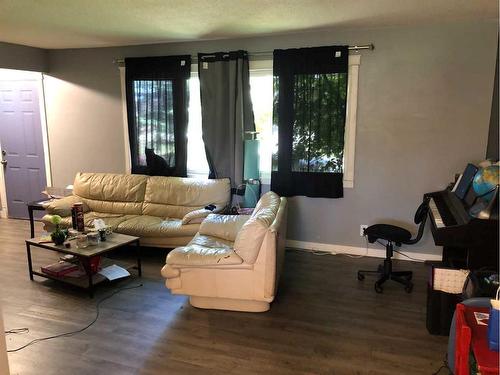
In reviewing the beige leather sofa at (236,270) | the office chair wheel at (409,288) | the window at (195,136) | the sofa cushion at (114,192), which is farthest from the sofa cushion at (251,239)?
the sofa cushion at (114,192)

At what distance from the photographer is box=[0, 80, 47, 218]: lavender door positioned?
5.49 m

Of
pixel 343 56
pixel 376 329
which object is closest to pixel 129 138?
pixel 343 56

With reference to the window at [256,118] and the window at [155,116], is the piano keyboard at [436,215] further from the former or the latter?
the window at [155,116]

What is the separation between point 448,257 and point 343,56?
2168mm

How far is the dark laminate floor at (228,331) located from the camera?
2.42 meters

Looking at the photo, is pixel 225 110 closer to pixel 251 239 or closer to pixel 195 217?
pixel 195 217

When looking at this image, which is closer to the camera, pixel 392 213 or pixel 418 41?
pixel 418 41

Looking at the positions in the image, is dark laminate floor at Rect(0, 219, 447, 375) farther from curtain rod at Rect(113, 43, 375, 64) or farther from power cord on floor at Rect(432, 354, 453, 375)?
curtain rod at Rect(113, 43, 375, 64)

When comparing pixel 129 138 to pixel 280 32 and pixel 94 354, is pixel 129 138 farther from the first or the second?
pixel 94 354

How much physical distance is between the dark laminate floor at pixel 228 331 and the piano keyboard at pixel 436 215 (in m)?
0.75

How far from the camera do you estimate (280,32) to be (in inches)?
159

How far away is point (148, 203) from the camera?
183 inches

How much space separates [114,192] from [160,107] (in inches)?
46.5

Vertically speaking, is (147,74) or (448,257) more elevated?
(147,74)
